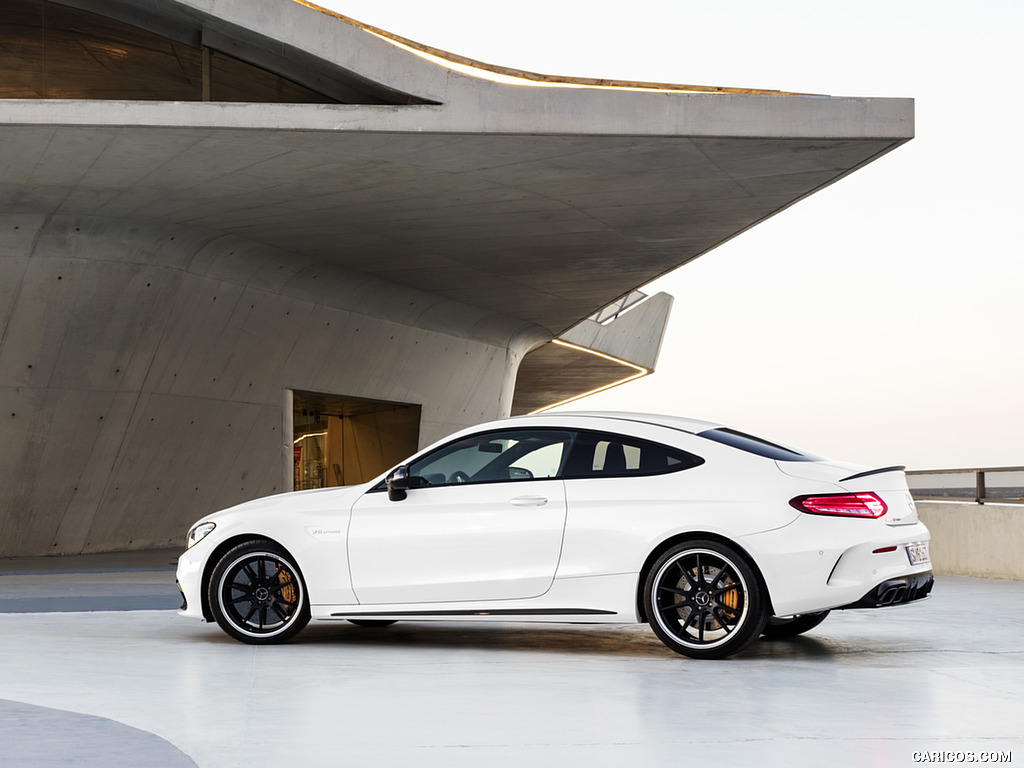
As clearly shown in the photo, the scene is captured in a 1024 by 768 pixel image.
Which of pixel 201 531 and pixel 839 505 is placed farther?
pixel 201 531

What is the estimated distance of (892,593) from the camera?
6.67m

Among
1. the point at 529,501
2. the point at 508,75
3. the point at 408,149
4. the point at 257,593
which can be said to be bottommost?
the point at 257,593

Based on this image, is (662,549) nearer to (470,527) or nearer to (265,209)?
(470,527)

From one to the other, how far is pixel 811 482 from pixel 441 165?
23.5 feet

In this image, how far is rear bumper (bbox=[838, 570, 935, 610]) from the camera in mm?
6621

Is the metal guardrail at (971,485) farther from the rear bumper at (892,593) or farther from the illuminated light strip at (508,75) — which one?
the rear bumper at (892,593)

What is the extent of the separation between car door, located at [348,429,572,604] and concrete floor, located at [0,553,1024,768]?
0.44 metres

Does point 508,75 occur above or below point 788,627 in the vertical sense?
above

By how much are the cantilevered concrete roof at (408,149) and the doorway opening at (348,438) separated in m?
9.08

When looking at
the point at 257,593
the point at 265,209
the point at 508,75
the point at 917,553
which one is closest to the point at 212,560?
the point at 257,593

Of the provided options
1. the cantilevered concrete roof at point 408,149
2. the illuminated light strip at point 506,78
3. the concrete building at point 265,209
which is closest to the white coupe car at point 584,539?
the cantilevered concrete roof at point 408,149

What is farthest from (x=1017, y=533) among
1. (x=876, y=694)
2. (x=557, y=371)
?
(x=557, y=371)

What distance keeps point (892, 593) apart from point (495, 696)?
258 cm

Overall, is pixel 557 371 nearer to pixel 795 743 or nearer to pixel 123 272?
pixel 123 272
